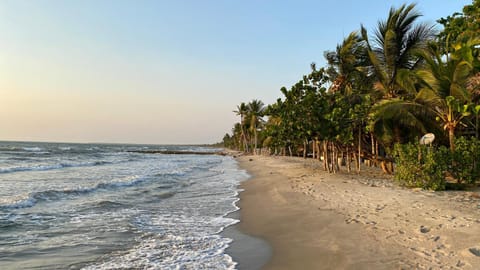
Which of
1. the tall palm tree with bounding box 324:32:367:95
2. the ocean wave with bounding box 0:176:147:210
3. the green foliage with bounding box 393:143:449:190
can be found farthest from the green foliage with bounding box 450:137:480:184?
the ocean wave with bounding box 0:176:147:210

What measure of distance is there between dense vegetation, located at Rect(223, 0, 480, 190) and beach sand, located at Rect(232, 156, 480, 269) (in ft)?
4.06

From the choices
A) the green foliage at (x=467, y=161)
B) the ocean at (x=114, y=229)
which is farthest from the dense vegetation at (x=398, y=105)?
the ocean at (x=114, y=229)

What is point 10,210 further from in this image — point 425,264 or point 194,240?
point 425,264

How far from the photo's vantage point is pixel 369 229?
6.48 metres

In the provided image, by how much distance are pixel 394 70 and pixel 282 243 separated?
1480 cm

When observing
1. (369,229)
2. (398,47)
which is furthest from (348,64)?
(369,229)

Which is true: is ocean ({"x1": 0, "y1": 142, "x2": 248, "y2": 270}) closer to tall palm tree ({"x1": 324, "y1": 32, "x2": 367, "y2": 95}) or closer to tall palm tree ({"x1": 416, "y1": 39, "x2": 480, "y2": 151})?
tall palm tree ({"x1": 416, "y1": 39, "x2": 480, "y2": 151})

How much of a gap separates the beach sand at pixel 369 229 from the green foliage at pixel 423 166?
62cm

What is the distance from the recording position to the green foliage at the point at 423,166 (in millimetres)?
10602

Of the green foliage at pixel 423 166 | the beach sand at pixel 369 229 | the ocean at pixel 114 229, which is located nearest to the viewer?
the beach sand at pixel 369 229

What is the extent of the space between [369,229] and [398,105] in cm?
1014

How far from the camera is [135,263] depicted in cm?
551

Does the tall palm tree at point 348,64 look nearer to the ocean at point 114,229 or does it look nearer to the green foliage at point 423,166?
the green foliage at point 423,166

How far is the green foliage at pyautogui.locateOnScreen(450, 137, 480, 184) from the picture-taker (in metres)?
10.9
